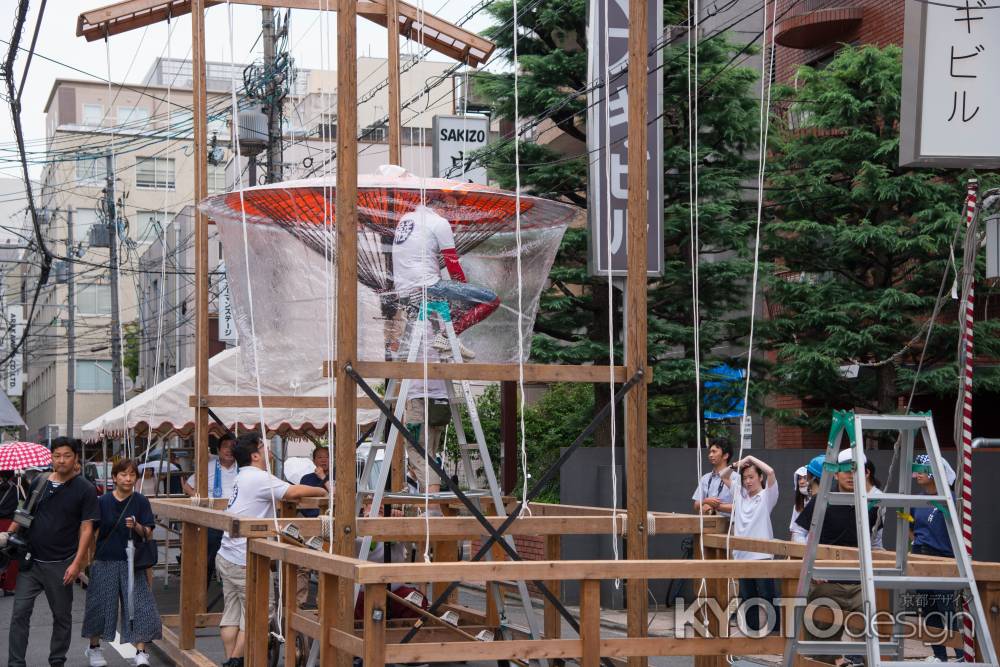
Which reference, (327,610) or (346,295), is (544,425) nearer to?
(346,295)

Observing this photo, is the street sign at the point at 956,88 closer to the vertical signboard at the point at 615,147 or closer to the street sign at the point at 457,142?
the vertical signboard at the point at 615,147

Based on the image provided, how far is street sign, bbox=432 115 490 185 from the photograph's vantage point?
1938cm

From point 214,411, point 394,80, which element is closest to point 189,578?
point 394,80

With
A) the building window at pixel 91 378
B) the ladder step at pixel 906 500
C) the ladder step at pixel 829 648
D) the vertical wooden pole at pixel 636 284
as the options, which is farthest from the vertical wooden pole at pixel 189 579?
the building window at pixel 91 378

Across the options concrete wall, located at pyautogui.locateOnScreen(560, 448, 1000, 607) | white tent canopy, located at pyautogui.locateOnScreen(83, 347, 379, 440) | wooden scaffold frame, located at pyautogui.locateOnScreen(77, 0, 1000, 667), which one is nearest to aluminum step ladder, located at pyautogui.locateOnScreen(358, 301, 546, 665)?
wooden scaffold frame, located at pyautogui.locateOnScreen(77, 0, 1000, 667)

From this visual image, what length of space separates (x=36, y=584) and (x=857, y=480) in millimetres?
7061

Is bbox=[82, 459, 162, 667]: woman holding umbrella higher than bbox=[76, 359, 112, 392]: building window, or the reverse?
bbox=[82, 459, 162, 667]: woman holding umbrella

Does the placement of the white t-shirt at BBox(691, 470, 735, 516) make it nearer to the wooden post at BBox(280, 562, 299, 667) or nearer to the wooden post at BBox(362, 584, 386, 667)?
the wooden post at BBox(280, 562, 299, 667)

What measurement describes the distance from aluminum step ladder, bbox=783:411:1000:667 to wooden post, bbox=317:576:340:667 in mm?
2274

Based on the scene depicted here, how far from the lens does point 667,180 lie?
17688 millimetres

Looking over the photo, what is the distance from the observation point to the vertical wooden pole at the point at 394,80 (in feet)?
35.6

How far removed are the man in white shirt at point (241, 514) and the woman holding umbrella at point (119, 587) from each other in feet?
4.45

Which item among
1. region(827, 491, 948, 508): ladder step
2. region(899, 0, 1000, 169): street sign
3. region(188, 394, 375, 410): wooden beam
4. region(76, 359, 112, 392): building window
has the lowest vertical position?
region(76, 359, 112, 392): building window

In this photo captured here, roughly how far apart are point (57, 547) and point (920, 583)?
7167mm
